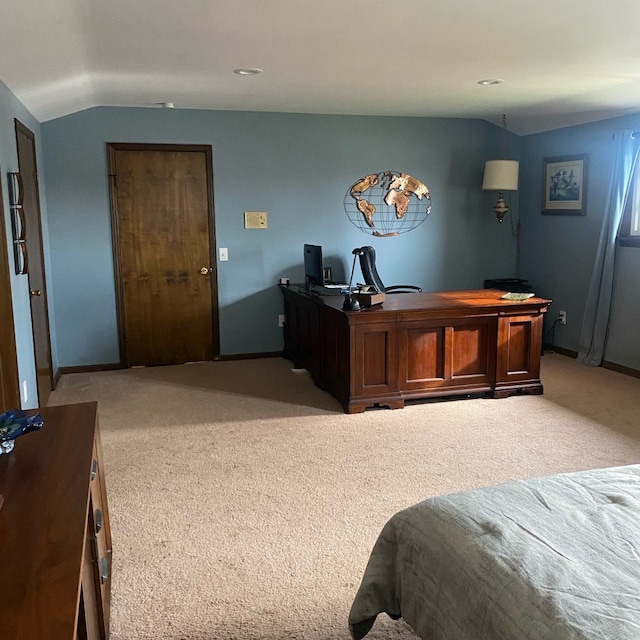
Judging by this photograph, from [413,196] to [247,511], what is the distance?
4.20m

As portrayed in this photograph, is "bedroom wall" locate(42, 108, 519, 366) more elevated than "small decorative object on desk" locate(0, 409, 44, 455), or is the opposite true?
"bedroom wall" locate(42, 108, 519, 366)

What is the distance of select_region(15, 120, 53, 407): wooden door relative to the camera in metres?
4.38

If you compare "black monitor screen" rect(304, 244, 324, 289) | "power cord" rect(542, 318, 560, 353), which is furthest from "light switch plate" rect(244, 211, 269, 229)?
"power cord" rect(542, 318, 560, 353)

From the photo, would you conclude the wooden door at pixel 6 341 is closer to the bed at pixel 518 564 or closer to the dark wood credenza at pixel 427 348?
the dark wood credenza at pixel 427 348

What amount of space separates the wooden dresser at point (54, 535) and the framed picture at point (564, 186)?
5167 millimetres

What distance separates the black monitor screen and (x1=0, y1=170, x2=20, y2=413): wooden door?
240cm

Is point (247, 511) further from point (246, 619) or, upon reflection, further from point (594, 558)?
point (594, 558)

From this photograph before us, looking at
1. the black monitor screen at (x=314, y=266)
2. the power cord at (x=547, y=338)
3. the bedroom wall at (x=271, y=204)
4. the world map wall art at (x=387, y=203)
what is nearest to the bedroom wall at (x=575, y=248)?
the power cord at (x=547, y=338)

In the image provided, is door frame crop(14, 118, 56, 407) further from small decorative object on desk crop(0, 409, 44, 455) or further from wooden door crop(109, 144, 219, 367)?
small decorative object on desk crop(0, 409, 44, 455)

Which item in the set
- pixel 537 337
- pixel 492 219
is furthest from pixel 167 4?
pixel 492 219

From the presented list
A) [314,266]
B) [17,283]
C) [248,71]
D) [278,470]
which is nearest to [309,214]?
[314,266]

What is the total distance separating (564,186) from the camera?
613 centimetres

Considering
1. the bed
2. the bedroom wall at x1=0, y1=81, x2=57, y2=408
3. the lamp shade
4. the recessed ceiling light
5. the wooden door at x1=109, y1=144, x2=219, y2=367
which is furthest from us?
the lamp shade

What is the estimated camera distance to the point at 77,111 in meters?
5.39
